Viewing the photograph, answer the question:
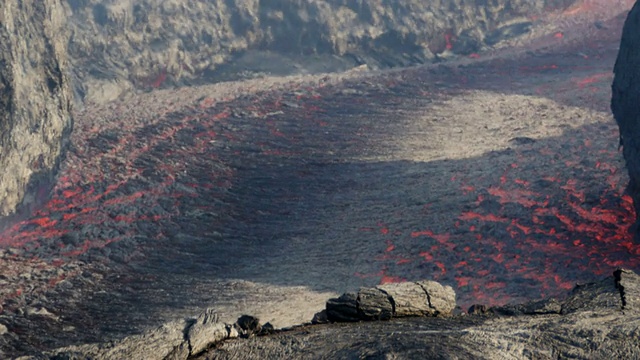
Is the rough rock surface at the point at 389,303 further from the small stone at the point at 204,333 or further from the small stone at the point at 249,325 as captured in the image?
the small stone at the point at 204,333

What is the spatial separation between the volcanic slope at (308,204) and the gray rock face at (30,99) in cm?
113

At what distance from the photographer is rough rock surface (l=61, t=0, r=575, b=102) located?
42.0m

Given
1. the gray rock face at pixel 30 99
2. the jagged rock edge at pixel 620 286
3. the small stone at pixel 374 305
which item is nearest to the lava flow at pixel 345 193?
the gray rock face at pixel 30 99

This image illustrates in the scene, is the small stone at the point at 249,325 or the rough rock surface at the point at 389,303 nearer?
the small stone at the point at 249,325

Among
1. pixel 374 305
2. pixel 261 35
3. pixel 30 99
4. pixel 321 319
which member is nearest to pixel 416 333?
pixel 374 305

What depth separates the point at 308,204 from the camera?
3016 cm

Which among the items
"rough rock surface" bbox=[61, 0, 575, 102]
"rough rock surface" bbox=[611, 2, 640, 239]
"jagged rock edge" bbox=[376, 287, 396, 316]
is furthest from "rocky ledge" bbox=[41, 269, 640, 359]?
"rough rock surface" bbox=[61, 0, 575, 102]

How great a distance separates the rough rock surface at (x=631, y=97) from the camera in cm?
2336

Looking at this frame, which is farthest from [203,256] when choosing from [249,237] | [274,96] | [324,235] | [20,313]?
[274,96]

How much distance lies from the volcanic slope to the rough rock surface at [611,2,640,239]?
6.49ft

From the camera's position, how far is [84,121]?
116ft

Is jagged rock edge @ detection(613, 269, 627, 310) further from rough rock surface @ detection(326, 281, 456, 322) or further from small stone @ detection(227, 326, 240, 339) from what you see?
small stone @ detection(227, 326, 240, 339)

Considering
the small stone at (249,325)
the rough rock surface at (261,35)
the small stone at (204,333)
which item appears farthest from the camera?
the rough rock surface at (261,35)

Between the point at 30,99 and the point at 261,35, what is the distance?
21.5 metres
